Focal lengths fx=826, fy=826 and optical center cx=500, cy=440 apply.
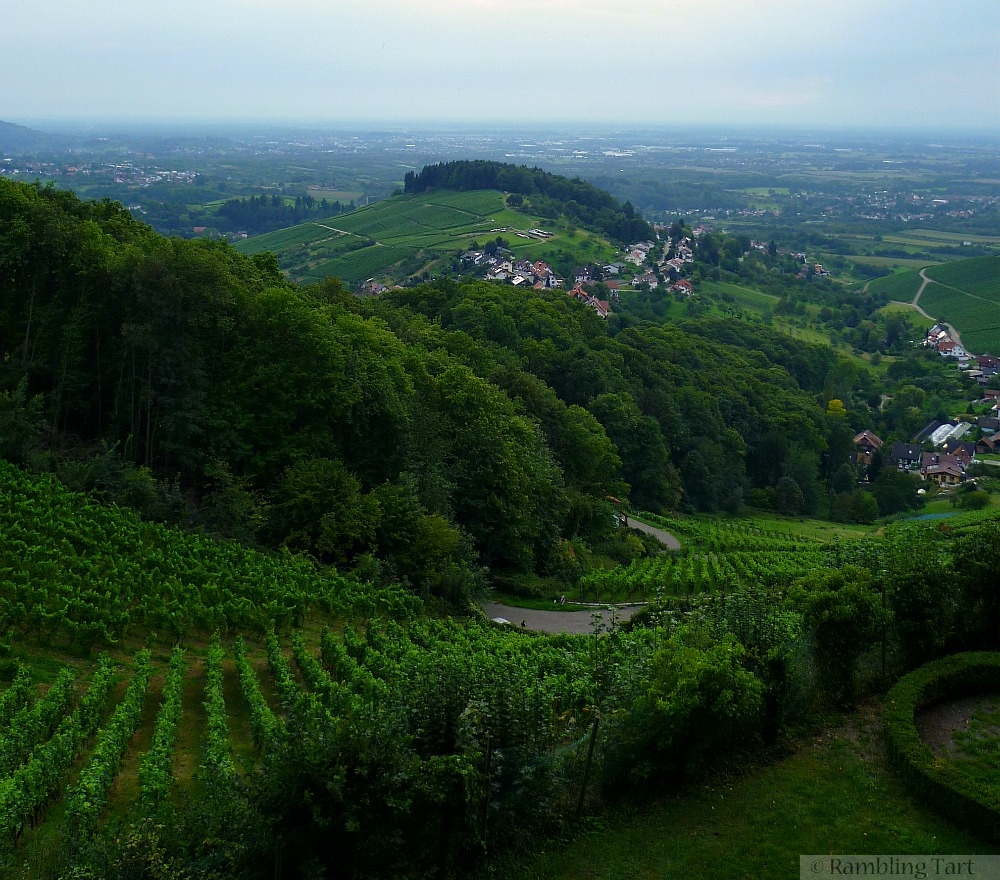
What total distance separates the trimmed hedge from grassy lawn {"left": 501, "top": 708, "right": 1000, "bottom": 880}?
21 cm

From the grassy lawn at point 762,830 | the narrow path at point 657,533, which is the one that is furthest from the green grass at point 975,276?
the grassy lawn at point 762,830

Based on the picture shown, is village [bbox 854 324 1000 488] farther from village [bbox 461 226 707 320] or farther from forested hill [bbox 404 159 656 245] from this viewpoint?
forested hill [bbox 404 159 656 245]

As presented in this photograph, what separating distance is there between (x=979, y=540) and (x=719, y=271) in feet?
449

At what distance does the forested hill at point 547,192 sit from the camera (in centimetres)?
14838

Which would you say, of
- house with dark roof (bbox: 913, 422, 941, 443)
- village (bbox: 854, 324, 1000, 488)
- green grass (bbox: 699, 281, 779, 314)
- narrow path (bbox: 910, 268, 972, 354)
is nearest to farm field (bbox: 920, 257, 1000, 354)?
narrow path (bbox: 910, 268, 972, 354)

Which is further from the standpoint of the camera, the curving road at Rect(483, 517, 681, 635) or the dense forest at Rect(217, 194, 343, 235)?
the dense forest at Rect(217, 194, 343, 235)

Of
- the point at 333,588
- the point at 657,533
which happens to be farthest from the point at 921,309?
the point at 333,588

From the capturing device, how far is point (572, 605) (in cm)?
2909

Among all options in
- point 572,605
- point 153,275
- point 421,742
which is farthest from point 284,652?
point 153,275

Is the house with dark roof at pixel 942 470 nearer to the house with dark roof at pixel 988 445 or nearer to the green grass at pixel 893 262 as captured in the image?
the house with dark roof at pixel 988 445

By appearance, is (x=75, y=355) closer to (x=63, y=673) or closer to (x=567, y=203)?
(x=63, y=673)

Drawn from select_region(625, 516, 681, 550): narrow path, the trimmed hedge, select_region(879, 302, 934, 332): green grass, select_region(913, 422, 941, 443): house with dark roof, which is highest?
the trimmed hedge

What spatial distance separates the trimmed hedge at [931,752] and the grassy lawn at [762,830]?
21 centimetres

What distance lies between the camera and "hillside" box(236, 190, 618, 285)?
385ft
